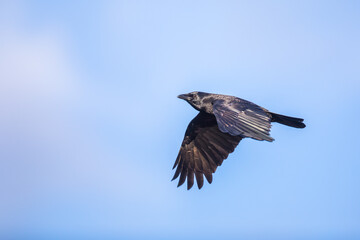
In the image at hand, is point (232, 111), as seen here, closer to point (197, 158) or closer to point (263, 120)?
point (263, 120)

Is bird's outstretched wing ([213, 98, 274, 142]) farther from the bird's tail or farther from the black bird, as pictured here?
the bird's tail

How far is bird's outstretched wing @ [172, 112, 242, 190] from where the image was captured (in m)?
14.6

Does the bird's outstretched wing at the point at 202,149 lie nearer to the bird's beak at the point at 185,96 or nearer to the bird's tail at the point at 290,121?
the bird's beak at the point at 185,96

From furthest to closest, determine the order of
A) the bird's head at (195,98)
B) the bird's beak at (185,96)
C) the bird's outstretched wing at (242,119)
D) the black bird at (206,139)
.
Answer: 1. the bird's beak at (185,96)
2. the bird's head at (195,98)
3. the black bird at (206,139)
4. the bird's outstretched wing at (242,119)

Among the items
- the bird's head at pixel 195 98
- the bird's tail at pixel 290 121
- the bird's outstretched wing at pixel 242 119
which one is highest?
the bird's head at pixel 195 98

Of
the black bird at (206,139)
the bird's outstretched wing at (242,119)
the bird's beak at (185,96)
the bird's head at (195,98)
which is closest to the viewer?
the bird's outstretched wing at (242,119)

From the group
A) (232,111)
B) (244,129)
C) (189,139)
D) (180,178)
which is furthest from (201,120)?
(244,129)

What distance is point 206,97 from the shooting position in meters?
14.3

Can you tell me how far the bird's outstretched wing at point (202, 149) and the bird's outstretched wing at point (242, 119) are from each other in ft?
6.25

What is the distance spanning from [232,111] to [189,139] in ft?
11.4

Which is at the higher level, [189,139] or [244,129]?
[189,139]

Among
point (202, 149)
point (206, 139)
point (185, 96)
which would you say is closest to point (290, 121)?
point (206, 139)

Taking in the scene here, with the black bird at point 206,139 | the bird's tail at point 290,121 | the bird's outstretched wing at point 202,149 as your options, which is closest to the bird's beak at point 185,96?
the black bird at point 206,139

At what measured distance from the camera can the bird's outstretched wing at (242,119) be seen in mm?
10828
